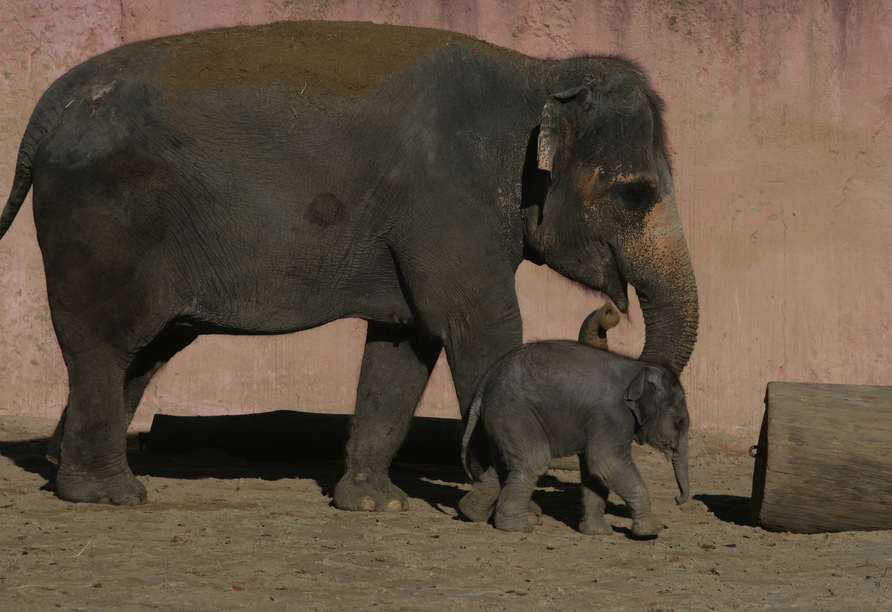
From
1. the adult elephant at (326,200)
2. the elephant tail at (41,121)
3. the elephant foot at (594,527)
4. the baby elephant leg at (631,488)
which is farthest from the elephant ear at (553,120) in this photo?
the elephant tail at (41,121)

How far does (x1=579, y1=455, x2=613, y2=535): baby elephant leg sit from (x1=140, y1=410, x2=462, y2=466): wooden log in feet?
5.93

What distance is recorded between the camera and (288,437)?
20.8 ft

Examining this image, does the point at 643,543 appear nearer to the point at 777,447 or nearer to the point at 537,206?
the point at 777,447

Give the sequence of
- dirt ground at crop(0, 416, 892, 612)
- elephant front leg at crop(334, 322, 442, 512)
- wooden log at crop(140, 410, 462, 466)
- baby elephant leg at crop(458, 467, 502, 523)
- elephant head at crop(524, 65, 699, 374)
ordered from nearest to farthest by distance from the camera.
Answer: dirt ground at crop(0, 416, 892, 612) < baby elephant leg at crop(458, 467, 502, 523) < elephant head at crop(524, 65, 699, 374) < elephant front leg at crop(334, 322, 442, 512) < wooden log at crop(140, 410, 462, 466)

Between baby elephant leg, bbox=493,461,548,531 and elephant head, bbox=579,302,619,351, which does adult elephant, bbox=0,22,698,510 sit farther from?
baby elephant leg, bbox=493,461,548,531

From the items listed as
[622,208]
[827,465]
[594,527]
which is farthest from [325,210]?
[827,465]

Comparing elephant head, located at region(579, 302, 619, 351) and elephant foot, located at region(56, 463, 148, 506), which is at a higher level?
elephant head, located at region(579, 302, 619, 351)

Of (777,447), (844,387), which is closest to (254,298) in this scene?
(777,447)

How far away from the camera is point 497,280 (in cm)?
466

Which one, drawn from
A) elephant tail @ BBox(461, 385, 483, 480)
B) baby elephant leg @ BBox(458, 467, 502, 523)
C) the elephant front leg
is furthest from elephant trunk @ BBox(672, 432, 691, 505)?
the elephant front leg

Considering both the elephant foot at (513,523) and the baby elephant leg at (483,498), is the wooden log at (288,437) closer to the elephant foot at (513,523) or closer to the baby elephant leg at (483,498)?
the baby elephant leg at (483,498)

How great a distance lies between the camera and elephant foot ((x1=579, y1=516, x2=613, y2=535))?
14.9 ft

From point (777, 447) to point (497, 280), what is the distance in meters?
1.40

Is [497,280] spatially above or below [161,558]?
above
